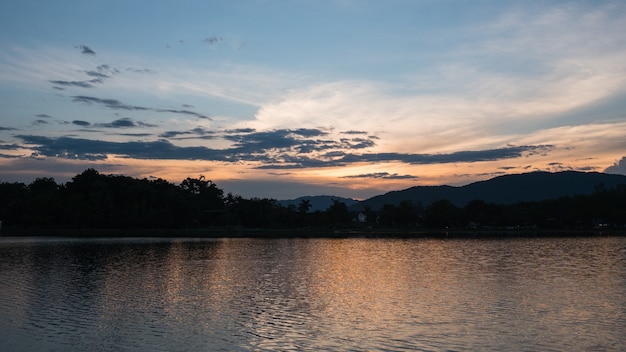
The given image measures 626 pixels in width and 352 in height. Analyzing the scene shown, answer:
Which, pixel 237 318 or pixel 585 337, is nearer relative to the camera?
pixel 585 337

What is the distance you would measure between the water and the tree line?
97.0 m

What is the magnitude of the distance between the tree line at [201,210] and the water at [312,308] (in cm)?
9704

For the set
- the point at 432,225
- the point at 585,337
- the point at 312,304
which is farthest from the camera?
the point at 432,225

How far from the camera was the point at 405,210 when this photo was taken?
590ft

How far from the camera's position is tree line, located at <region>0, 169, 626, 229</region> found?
5408 inches

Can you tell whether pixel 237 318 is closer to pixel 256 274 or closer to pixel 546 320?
pixel 546 320

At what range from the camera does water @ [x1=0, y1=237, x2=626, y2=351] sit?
1939cm

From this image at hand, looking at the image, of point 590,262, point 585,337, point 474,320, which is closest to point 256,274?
point 474,320

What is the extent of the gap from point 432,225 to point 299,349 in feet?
513

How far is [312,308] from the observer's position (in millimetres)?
25969

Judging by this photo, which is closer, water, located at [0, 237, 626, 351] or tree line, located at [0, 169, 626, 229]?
water, located at [0, 237, 626, 351]

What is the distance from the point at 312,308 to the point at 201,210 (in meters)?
142

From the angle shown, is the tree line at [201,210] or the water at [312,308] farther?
the tree line at [201,210]

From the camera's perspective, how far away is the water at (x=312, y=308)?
63.6ft
